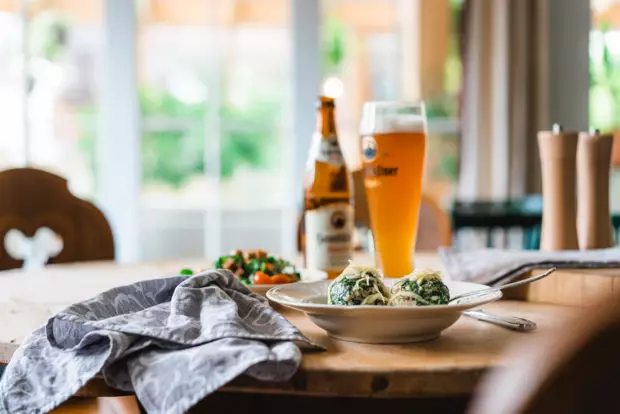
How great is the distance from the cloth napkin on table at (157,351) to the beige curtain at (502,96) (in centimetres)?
304

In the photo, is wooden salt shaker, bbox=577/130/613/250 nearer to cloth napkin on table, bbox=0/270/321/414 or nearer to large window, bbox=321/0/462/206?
cloth napkin on table, bbox=0/270/321/414

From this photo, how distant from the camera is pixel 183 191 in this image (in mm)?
3707

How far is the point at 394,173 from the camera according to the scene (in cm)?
112

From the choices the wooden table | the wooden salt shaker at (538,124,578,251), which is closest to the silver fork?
the wooden table

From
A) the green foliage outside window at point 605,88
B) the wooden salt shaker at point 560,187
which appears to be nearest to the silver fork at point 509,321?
the wooden salt shaker at point 560,187

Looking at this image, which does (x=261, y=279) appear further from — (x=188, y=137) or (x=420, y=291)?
(x=188, y=137)

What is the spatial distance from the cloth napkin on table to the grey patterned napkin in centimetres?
35

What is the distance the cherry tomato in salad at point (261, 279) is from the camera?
987mm

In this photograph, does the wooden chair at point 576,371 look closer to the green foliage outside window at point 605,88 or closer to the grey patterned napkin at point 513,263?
the grey patterned napkin at point 513,263

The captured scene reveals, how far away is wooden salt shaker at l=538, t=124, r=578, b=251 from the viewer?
1.19 meters

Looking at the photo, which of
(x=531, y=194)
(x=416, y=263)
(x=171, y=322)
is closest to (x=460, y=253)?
(x=416, y=263)

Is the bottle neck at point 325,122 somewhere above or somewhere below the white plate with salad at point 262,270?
above

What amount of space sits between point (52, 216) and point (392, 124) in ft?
2.80

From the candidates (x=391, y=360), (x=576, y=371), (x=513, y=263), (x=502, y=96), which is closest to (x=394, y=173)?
(x=513, y=263)
